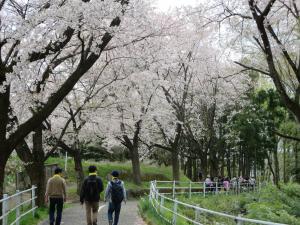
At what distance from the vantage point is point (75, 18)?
11.5 metres

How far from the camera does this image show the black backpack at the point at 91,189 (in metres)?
11.4

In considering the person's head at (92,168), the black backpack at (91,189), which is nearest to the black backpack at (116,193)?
the black backpack at (91,189)

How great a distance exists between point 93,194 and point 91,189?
141 millimetres

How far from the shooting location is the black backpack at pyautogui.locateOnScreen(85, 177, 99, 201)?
11.4 metres

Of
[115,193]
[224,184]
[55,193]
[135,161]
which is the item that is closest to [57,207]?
[55,193]

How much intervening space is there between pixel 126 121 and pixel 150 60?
11027 millimetres

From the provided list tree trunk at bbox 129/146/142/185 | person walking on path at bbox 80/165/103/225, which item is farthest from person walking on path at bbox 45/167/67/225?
tree trunk at bbox 129/146/142/185

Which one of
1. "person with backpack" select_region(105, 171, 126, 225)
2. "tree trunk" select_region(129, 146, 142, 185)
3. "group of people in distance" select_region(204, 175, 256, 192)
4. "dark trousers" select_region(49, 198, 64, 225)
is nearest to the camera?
"person with backpack" select_region(105, 171, 126, 225)

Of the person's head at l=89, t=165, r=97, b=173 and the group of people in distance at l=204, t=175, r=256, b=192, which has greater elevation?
the person's head at l=89, t=165, r=97, b=173

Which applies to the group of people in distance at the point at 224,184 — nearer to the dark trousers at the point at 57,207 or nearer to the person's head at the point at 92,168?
the dark trousers at the point at 57,207

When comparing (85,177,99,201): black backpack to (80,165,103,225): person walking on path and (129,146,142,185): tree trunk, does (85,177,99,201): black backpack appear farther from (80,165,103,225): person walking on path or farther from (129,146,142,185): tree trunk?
(129,146,142,185): tree trunk

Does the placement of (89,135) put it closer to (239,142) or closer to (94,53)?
(239,142)

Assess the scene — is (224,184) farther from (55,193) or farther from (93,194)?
(93,194)

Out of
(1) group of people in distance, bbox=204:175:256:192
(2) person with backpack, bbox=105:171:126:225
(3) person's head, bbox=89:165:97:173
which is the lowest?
(1) group of people in distance, bbox=204:175:256:192
